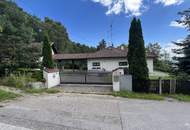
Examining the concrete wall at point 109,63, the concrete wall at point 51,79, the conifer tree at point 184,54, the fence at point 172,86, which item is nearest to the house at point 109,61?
the concrete wall at point 109,63

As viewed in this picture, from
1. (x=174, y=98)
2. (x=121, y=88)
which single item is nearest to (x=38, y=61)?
(x=121, y=88)

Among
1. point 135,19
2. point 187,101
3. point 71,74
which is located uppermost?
point 135,19

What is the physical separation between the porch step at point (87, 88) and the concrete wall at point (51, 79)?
494 mm

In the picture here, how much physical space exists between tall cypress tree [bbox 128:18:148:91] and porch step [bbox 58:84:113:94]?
1.94 m

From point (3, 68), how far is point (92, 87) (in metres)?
8.02

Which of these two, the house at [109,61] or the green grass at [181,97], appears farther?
the house at [109,61]

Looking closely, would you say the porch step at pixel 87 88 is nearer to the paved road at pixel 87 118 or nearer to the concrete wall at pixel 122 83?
the concrete wall at pixel 122 83

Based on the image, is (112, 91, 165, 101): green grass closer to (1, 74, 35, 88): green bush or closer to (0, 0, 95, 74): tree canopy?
(1, 74, 35, 88): green bush

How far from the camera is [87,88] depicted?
13617mm

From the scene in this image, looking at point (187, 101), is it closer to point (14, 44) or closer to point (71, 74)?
point (71, 74)

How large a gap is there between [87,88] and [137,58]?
4.04 meters

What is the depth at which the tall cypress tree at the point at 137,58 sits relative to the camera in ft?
41.3

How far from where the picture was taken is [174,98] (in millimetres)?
11156

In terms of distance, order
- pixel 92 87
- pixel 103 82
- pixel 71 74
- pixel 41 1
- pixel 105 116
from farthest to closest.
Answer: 1. pixel 41 1
2. pixel 71 74
3. pixel 103 82
4. pixel 92 87
5. pixel 105 116
